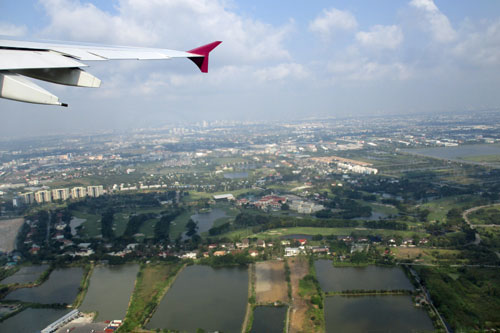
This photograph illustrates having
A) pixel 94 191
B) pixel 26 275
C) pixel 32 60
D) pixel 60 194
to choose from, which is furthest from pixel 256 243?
pixel 60 194

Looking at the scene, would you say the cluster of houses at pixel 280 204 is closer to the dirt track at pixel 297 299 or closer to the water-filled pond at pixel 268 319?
the dirt track at pixel 297 299

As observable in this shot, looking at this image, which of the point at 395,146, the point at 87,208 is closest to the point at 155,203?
the point at 87,208

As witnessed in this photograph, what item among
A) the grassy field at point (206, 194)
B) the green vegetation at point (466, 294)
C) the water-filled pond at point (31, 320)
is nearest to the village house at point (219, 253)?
the water-filled pond at point (31, 320)

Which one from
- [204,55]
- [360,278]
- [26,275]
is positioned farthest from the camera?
[26,275]

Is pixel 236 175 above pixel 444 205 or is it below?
below

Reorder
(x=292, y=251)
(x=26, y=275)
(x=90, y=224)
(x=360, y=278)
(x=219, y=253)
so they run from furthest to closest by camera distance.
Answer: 1. (x=90, y=224)
2. (x=219, y=253)
3. (x=292, y=251)
4. (x=26, y=275)
5. (x=360, y=278)

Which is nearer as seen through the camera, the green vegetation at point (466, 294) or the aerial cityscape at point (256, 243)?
the green vegetation at point (466, 294)

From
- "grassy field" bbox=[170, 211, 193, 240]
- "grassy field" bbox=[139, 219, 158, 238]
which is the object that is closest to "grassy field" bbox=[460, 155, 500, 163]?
"grassy field" bbox=[170, 211, 193, 240]

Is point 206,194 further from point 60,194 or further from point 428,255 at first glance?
point 428,255

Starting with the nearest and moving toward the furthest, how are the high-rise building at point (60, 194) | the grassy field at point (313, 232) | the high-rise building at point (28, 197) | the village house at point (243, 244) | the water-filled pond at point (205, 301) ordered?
the water-filled pond at point (205, 301) < the village house at point (243, 244) < the grassy field at point (313, 232) < the high-rise building at point (28, 197) < the high-rise building at point (60, 194)
